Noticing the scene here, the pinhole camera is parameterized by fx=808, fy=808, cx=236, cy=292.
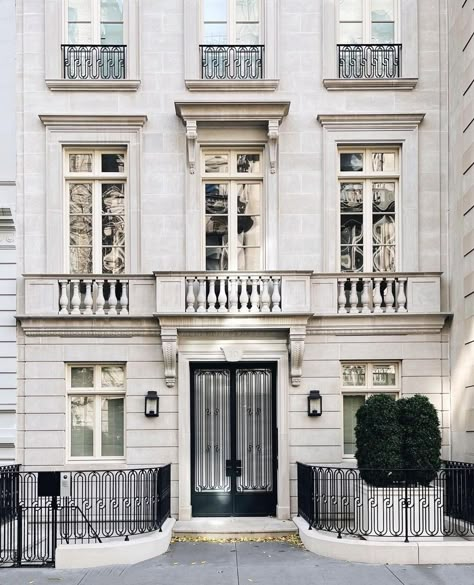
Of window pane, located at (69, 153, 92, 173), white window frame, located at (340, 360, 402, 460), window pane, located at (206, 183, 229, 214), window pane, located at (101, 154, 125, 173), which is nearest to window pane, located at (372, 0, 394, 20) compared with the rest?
window pane, located at (206, 183, 229, 214)

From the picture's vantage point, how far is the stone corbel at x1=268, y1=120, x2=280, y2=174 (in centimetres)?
1501

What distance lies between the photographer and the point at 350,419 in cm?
1520

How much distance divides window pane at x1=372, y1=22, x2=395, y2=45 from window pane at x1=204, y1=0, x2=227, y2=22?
9.60 feet

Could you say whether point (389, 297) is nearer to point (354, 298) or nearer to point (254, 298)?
point (354, 298)

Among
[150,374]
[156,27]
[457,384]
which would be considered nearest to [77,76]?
[156,27]

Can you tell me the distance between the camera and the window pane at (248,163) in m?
15.7

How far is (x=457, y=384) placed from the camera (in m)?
14.7

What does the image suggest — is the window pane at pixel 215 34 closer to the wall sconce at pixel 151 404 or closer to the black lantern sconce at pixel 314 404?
the wall sconce at pixel 151 404

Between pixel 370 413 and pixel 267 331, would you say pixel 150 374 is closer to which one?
pixel 267 331

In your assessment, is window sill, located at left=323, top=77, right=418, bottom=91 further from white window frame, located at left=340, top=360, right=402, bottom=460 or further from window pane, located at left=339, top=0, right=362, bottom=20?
white window frame, located at left=340, top=360, right=402, bottom=460

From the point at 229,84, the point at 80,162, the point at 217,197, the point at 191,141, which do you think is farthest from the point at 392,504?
the point at 80,162

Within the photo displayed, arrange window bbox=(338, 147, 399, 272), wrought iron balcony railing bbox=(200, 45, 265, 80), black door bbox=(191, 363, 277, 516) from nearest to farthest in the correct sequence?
black door bbox=(191, 363, 277, 516) < wrought iron balcony railing bbox=(200, 45, 265, 80) < window bbox=(338, 147, 399, 272)

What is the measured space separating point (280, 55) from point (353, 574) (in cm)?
943

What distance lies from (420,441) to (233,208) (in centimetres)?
573
